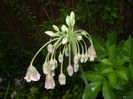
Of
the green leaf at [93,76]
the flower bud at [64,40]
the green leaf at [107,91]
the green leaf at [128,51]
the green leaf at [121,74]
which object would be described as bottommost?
the green leaf at [107,91]

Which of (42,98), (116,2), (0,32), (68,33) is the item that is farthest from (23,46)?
(68,33)

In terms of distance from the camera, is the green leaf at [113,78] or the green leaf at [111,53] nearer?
the green leaf at [113,78]

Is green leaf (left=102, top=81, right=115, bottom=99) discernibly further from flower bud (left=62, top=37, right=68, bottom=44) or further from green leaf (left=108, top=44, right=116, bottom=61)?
flower bud (left=62, top=37, right=68, bottom=44)

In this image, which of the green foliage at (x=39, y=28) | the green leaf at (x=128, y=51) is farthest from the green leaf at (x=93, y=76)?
the green foliage at (x=39, y=28)

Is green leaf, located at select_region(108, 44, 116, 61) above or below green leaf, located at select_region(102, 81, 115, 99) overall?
above

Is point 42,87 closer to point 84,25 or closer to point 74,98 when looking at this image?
point 74,98

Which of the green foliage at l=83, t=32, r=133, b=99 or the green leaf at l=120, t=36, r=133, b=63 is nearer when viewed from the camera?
the green foliage at l=83, t=32, r=133, b=99

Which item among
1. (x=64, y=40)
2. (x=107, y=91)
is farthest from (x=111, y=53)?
(x=64, y=40)

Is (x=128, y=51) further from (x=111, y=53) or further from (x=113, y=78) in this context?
(x=113, y=78)

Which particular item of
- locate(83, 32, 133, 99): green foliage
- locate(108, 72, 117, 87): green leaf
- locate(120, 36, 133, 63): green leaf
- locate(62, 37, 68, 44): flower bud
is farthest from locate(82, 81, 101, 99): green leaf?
locate(62, 37, 68, 44): flower bud

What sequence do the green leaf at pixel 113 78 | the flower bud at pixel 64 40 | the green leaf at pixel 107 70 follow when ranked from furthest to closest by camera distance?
1. the green leaf at pixel 107 70
2. the green leaf at pixel 113 78
3. the flower bud at pixel 64 40

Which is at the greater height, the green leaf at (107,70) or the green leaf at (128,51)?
the green leaf at (128,51)

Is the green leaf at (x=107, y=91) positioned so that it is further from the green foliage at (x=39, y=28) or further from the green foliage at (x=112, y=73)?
the green foliage at (x=39, y=28)
